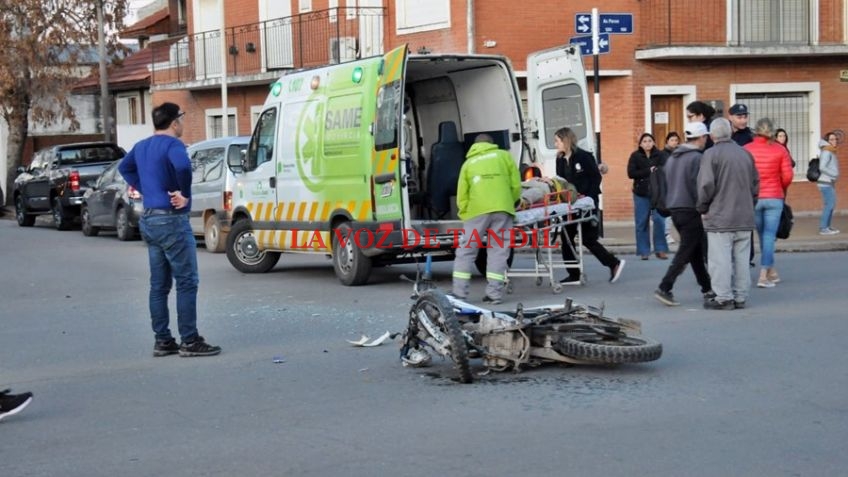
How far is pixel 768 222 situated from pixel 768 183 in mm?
413

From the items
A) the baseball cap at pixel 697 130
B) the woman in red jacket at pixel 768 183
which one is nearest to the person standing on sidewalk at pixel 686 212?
the baseball cap at pixel 697 130

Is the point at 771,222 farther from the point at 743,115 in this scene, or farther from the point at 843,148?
the point at 843,148

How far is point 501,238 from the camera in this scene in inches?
458

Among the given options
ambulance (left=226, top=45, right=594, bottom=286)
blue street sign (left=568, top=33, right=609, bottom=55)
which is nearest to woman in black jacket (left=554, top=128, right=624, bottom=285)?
ambulance (left=226, top=45, right=594, bottom=286)

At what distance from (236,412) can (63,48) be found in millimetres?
27876

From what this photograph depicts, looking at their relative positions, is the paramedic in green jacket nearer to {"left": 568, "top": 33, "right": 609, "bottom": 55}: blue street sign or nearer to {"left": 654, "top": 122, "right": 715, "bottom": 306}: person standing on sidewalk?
{"left": 654, "top": 122, "right": 715, "bottom": 306}: person standing on sidewalk

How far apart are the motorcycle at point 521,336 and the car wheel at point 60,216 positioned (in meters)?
19.5

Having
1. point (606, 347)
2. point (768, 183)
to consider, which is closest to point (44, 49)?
point (768, 183)

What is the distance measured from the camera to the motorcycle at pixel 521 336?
7812mm

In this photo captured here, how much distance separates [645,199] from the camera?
16.3 meters

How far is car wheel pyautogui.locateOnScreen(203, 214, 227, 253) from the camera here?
19.1 metres

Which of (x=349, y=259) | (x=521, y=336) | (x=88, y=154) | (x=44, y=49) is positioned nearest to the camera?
(x=521, y=336)

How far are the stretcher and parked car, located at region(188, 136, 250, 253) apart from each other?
6.94m

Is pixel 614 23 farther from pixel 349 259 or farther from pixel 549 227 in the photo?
pixel 349 259
